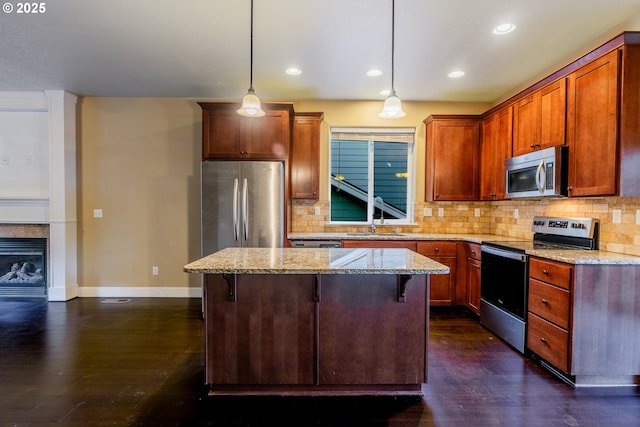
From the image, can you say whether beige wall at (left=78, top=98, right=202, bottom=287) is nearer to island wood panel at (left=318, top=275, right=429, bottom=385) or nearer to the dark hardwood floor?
the dark hardwood floor

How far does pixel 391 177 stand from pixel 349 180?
0.59 metres

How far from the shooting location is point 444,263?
369cm

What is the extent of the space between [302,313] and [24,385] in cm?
197

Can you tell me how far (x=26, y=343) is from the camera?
2.81m

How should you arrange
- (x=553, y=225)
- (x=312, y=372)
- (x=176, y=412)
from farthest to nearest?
1. (x=553, y=225)
2. (x=312, y=372)
3. (x=176, y=412)

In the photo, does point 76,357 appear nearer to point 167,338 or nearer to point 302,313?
point 167,338

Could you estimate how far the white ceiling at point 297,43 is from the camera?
91.4 inches

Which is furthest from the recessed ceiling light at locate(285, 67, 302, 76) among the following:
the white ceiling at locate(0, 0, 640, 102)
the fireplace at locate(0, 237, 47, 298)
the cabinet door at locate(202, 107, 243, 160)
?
the fireplace at locate(0, 237, 47, 298)

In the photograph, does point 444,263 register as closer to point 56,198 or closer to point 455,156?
point 455,156

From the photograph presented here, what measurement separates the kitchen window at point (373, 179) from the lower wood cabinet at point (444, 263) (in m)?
0.78

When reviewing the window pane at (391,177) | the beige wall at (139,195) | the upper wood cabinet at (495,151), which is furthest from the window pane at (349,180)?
the upper wood cabinet at (495,151)

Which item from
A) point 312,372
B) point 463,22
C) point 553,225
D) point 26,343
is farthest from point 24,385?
point 553,225

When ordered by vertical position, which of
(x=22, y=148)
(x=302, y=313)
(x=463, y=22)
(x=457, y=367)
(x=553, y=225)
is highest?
(x=463, y=22)

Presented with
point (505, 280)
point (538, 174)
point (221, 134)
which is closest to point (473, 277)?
point (505, 280)
